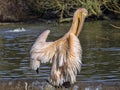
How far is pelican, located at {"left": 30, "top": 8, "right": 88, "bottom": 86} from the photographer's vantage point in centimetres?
733

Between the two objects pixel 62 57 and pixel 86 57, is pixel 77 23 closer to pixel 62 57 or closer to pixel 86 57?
pixel 62 57

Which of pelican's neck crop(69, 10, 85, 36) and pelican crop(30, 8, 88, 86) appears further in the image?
pelican's neck crop(69, 10, 85, 36)

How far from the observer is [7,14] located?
129 feet

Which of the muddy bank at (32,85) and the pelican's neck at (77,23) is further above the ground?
the pelican's neck at (77,23)

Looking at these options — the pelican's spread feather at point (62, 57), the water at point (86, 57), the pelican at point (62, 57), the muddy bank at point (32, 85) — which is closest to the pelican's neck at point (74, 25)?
the pelican at point (62, 57)

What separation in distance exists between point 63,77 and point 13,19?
31.1 meters

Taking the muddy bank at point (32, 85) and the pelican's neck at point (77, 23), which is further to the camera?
the pelican's neck at point (77, 23)

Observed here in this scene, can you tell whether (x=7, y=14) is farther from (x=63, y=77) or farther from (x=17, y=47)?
(x=63, y=77)

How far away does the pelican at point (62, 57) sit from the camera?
289 inches

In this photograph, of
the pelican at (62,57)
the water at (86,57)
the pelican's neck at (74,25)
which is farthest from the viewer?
the water at (86,57)

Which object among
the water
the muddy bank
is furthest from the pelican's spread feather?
the water

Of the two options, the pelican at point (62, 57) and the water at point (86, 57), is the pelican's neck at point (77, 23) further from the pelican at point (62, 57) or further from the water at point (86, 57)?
the water at point (86, 57)

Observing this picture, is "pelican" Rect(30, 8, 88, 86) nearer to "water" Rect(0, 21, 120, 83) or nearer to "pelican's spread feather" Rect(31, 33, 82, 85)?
"pelican's spread feather" Rect(31, 33, 82, 85)

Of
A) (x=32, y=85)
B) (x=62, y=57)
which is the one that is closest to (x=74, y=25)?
(x=62, y=57)
